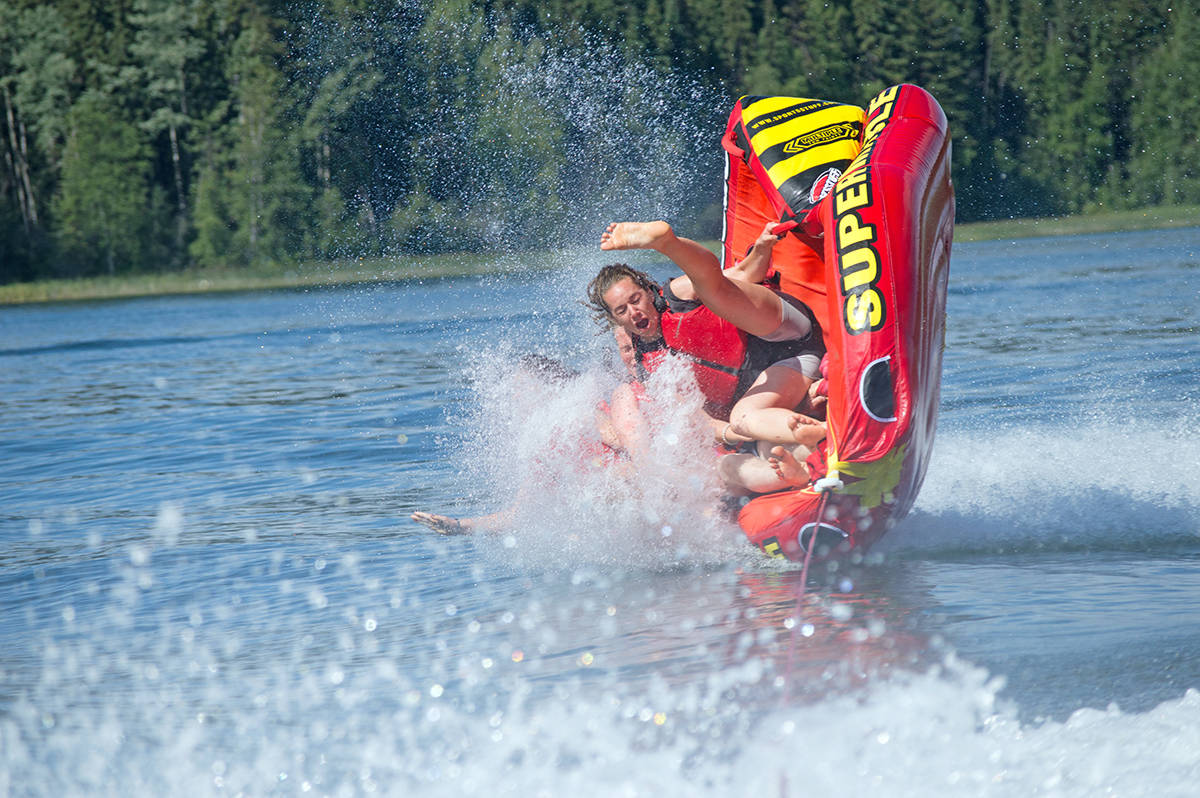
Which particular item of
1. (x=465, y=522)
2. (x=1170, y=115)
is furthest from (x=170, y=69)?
(x=465, y=522)

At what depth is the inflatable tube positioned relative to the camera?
4129mm

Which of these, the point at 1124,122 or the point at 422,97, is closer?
the point at 422,97

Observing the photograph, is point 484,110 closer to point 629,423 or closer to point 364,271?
point 364,271

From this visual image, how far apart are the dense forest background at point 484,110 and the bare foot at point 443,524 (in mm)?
14229

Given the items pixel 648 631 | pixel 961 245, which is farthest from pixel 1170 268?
pixel 648 631

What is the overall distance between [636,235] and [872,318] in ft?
2.78

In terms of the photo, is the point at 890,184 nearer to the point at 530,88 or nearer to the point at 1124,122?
the point at 530,88

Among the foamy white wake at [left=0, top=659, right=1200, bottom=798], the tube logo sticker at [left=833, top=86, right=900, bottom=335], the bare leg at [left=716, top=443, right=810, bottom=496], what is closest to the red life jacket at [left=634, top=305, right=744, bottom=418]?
the bare leg at [left=716, top=443, right=810, bottom=496]

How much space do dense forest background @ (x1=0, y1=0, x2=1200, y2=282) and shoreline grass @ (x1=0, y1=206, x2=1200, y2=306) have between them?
1.64 ft

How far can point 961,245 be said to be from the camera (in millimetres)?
26625

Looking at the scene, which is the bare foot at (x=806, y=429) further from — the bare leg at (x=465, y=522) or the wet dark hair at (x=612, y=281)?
the bare leg at (x=465, y=522)

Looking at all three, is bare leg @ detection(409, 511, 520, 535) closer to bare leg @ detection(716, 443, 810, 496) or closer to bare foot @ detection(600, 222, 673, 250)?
bare leg @ detection(716, 443, 810, 496)

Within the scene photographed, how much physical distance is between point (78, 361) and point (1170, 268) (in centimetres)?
1335

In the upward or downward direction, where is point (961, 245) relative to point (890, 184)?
downward
